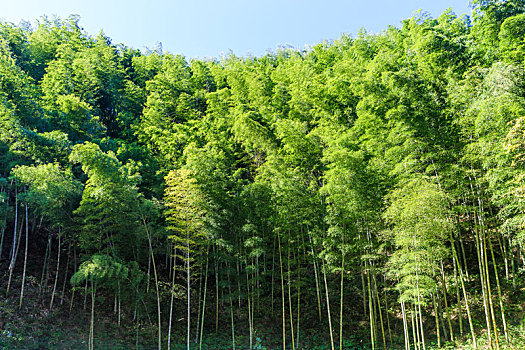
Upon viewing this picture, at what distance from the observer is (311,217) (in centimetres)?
1020

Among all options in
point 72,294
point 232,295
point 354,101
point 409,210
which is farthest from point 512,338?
point 72,294

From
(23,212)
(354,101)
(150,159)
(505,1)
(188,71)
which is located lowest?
(23,212)

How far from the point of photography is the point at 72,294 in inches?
429

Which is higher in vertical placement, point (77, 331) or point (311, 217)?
point (311, 217)

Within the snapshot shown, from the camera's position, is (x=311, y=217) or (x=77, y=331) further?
(x=311, y=217)

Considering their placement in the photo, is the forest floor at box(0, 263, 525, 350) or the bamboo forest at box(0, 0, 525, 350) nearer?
the bamboo forest at box(0, 0, 525, 350)

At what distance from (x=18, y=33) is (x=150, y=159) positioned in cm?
1536

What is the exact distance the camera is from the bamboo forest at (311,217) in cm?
795

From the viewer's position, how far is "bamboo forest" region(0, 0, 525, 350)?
26.1 feet

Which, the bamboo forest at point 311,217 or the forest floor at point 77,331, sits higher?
the bamboo forest at point 311,217

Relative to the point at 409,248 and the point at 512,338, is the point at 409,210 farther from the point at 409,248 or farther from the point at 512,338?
the point at 512,338

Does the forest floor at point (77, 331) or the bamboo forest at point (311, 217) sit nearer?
the bamboo forest at point (311, 217)

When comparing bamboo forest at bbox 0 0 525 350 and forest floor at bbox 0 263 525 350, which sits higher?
bamboo forest at bbox 0 0 525 350

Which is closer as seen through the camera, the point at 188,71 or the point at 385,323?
the point at 385,323
